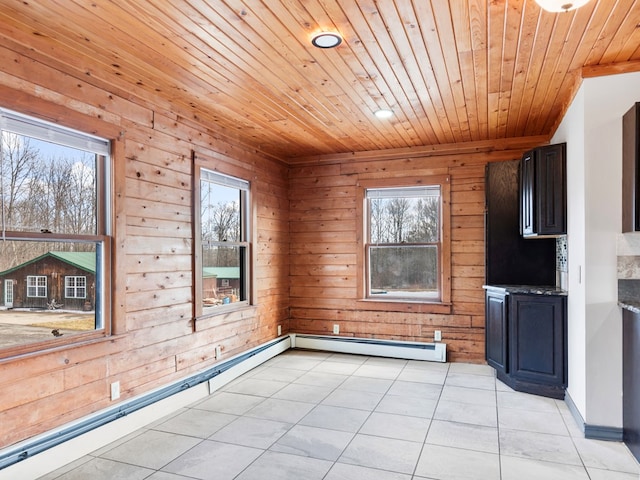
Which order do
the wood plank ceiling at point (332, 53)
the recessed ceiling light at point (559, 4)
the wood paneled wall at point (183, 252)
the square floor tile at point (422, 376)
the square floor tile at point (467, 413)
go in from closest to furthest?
the recessed ceiling light at point (559, 4)
the wood plank ceiling at point (332, 53)
the wood paneled wall at point (183, 252)
the square floor tile at point (467, 413)
the square floor tile at point (422, 376)

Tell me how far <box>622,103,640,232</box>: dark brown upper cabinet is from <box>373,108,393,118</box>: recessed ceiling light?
1770 millimetres

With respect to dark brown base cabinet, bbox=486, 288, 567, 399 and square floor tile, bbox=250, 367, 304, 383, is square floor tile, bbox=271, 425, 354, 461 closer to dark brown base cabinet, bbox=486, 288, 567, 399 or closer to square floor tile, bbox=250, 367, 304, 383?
square floor tile, bbox=250, 367, 304, 383

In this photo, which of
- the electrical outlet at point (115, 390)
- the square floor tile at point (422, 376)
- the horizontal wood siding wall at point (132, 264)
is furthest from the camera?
the square floor tile at point (422, 376)

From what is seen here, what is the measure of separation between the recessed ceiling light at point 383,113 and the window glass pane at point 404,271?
1904 millimetres

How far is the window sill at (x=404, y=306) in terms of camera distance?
5.08 meters

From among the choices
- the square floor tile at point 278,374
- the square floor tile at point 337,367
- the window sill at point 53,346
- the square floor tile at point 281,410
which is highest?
the window sill at point 53,346

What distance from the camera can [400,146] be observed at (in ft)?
17.0

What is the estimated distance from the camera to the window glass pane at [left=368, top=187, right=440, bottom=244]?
5.25 metres

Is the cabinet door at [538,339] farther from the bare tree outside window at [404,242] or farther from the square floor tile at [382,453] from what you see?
the square floor tile at [382,453]

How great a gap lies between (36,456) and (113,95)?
2372 millimetres

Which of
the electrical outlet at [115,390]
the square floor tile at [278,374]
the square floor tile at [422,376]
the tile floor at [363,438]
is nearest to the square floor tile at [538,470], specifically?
the tile floor at [363,438]

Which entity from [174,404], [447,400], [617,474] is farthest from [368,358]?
[617,474]

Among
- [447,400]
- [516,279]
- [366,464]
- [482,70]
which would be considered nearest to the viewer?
[366,464]

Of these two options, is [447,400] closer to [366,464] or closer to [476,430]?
[476,430]
